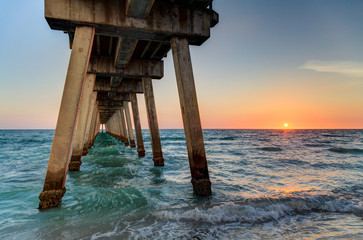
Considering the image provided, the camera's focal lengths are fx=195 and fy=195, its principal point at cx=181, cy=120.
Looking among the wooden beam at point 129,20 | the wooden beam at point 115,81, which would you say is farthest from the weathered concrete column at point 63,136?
the wooden beam at point 115,81

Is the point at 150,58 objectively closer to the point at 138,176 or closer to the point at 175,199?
the point at 138,176

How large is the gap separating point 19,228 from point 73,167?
5037mm

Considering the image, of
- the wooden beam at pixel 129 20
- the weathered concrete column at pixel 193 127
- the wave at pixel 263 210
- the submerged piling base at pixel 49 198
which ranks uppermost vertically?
the wooden beam at pixel 129 20

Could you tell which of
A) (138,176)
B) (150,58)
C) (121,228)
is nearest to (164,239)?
(121,228)

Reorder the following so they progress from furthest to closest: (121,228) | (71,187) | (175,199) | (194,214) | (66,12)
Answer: (71,187) < (175,199) < (66,12) < (194,214) < (121,228)

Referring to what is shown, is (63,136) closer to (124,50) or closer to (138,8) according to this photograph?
(138,8)

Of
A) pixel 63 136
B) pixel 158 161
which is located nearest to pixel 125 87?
pixel 158 161

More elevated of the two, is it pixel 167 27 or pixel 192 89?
pixel 167 27

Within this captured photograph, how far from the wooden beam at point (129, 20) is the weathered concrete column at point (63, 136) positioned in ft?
2.62

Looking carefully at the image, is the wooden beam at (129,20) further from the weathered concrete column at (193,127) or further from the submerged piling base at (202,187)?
the submerged piling base at (202,187)

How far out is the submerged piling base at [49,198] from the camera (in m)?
3.92

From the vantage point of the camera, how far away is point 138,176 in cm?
712

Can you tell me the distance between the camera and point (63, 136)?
3.96 meters

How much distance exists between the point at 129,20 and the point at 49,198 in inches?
165
